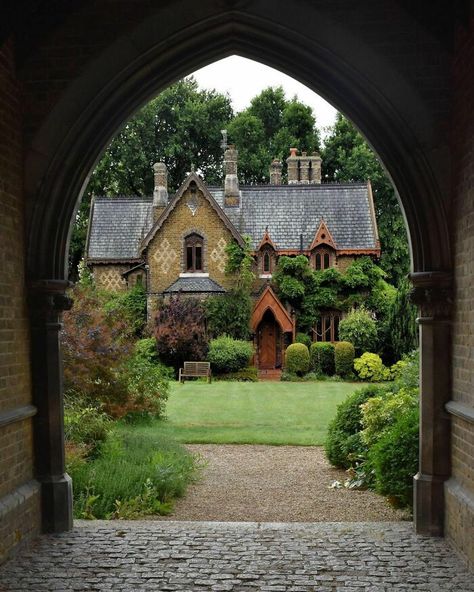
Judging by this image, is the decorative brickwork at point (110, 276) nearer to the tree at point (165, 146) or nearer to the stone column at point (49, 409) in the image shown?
the tree at point (165, 146)

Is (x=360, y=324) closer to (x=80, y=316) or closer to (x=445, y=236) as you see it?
(x=80, y=316)

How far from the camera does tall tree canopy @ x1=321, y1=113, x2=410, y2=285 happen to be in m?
33.2

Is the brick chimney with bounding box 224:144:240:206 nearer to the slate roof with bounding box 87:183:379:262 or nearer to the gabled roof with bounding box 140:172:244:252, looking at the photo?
the slate roof with bounding box 87:183:379:262

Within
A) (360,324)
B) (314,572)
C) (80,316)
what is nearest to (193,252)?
(360,324)

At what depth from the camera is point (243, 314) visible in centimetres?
2466

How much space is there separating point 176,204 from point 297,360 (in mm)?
7413

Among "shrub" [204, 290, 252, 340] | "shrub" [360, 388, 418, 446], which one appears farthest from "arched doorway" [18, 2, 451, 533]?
"shrub" [204, 290, 252, 340]

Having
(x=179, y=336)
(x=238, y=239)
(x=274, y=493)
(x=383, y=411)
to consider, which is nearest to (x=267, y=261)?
(x=238, y=239)

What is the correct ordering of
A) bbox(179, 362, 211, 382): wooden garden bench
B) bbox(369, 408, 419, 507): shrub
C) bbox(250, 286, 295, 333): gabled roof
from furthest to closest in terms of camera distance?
bbox(250, 286, 295, 333): gabled roof
bbox(179, 362, 211, 382): wooden garden bench
bbox(369, 408, 419, 507): shrub

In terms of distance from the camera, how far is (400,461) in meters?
7.38

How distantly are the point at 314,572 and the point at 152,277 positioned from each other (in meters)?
21.1

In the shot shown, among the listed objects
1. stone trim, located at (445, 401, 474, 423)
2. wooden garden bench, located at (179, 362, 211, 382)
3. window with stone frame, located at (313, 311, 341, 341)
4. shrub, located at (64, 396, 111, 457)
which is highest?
stone trim, located at (445, 401, 474, 423)

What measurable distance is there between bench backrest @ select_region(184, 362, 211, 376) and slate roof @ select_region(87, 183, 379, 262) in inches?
236

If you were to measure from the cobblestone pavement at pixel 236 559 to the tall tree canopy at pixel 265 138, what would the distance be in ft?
110
